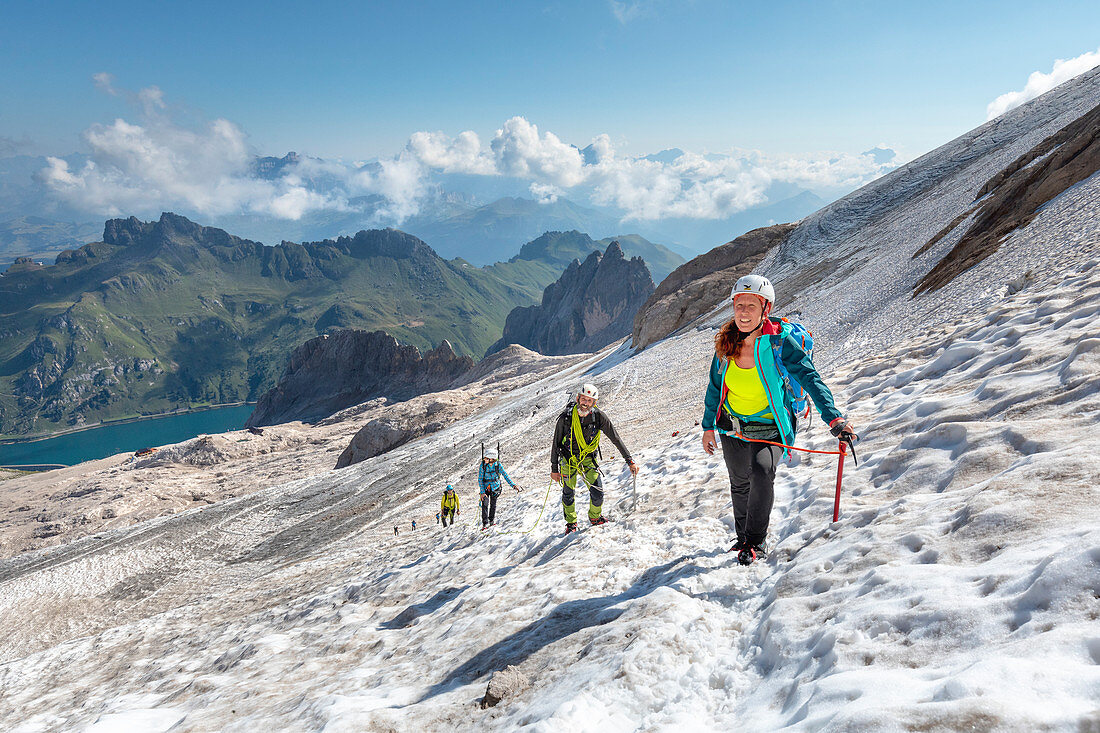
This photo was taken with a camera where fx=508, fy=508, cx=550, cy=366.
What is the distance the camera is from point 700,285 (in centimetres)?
5788

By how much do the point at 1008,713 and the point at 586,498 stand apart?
40.2ft

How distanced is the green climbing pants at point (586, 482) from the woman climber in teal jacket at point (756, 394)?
4.56 meters

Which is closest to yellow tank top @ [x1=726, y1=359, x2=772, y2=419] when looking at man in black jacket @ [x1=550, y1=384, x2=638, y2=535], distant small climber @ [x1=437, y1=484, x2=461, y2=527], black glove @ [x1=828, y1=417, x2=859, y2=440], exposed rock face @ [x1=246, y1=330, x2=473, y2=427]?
black glove @ [x1=828, y1=417, x2=859, y2=440]

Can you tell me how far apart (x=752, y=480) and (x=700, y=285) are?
177 feet

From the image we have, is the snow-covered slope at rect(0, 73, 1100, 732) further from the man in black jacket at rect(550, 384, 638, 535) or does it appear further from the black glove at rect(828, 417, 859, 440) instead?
the black glove at rect(828, 417, 859, 440)

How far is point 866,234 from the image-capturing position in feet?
152

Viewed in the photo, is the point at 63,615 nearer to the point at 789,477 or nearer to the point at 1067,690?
the point at 789,477

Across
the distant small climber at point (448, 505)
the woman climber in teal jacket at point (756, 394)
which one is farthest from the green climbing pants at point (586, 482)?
the distant small climber at point (448, 505)

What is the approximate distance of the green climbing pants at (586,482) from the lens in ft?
37.7

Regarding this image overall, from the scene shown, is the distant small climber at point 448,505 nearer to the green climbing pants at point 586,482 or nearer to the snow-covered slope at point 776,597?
the snow-covered slope at point 776,597

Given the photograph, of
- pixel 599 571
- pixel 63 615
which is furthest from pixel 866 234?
pixel 63 615

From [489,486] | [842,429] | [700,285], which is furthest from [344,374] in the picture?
[842,429]

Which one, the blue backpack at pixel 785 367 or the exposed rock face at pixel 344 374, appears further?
the exposed rock face at pixel 344 374

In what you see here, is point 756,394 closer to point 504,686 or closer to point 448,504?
point 504,686
